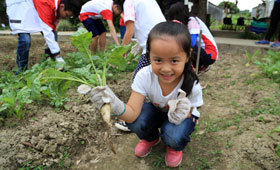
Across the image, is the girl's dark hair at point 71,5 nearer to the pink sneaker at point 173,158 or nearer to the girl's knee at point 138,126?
the girl's knee at point 138,126

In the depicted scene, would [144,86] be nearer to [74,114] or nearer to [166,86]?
[166,86]

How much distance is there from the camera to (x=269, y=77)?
2.70 metres

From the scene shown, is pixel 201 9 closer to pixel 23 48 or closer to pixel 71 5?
pixel 71 5

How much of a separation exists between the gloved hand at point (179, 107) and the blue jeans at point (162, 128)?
0.10m

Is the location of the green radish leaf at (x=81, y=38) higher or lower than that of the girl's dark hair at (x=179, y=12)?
lower

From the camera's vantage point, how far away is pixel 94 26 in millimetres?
3404

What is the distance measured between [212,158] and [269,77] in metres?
1.83

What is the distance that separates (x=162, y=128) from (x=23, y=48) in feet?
7.60

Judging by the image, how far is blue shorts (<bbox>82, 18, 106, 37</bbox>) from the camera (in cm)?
334

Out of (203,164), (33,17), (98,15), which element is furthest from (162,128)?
(98,15)

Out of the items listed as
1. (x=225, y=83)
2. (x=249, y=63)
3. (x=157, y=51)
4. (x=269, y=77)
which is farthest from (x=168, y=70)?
(x=249, y=63)

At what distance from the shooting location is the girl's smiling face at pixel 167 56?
104cm

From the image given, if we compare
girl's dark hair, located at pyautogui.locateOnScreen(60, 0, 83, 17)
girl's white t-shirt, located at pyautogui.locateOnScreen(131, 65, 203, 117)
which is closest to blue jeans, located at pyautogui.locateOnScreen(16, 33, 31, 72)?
girl's dark hair, located at pyautogui.locateOnScreen(60, 0, 83, 17)

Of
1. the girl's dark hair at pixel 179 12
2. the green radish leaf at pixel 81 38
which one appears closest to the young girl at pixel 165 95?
the green radish leaf at pixel 81 38
